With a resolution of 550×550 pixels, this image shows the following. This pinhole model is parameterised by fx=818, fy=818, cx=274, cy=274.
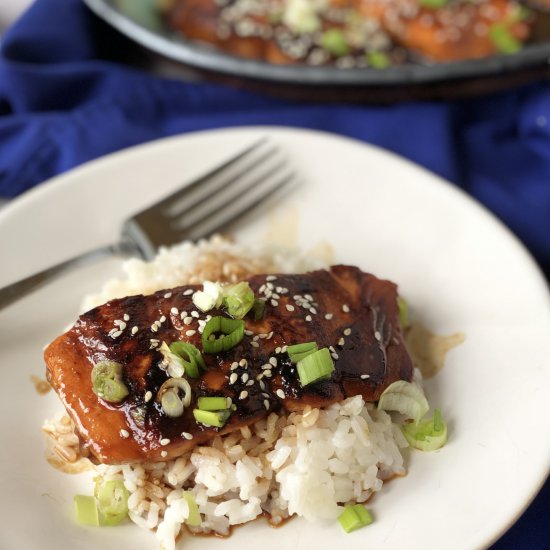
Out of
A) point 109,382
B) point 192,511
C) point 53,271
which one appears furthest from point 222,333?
point 53,271

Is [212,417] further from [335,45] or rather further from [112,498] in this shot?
[335,45]

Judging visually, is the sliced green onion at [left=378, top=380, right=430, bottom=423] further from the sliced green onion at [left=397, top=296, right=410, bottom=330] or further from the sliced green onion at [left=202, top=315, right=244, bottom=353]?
the sliced green onion at [left=202, top=315, right=244, bottom=353]

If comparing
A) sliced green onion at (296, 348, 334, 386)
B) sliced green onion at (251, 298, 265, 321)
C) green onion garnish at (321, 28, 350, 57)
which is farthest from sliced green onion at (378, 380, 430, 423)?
green onion garnish at (321, 28, 350, 57)

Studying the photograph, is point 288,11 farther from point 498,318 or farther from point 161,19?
point 498,318

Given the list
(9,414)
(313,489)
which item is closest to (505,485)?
(313,489)

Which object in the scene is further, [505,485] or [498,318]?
[498,318]

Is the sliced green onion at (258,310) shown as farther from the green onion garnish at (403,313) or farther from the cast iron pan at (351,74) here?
the cast iron pan at (351,74)

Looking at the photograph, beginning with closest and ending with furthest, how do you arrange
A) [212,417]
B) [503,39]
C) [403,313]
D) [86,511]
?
[212,417] → [86,511] → [403,313] → [503,39]
